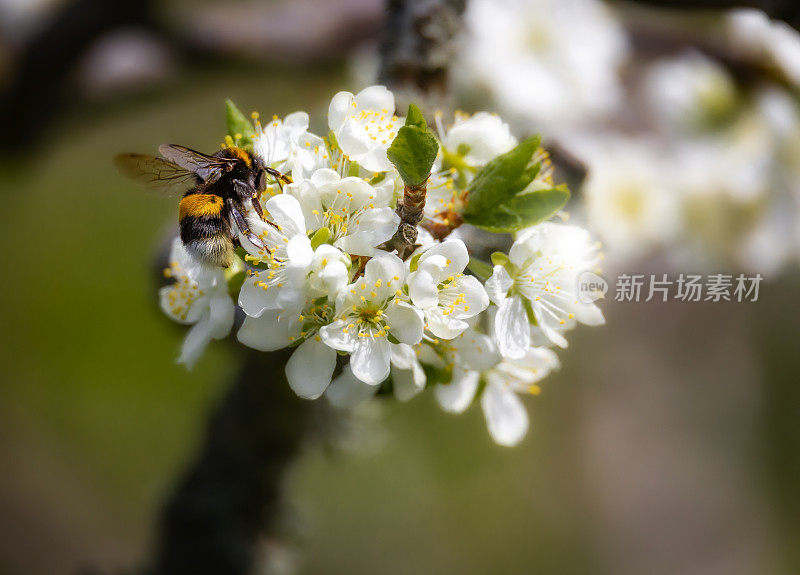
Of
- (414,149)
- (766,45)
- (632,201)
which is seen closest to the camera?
(414,149)

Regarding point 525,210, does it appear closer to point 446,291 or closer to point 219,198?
point 446,291

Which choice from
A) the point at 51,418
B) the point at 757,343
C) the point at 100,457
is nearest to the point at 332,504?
the point at 100,457

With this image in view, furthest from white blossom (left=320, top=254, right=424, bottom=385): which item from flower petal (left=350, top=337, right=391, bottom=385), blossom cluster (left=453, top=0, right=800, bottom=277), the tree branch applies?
blossom cluster (left=453, top=0, right=800, bottom=277)

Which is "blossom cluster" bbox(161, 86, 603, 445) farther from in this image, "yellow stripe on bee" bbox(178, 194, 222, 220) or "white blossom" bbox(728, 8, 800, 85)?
"white blossom" bbox(728, 8, 800, 85)

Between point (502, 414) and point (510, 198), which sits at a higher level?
point (510, 198)

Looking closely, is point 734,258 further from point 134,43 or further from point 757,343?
point 757,343

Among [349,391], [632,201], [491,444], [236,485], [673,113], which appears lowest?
[236,485]

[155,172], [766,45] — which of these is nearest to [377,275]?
[155,172]
